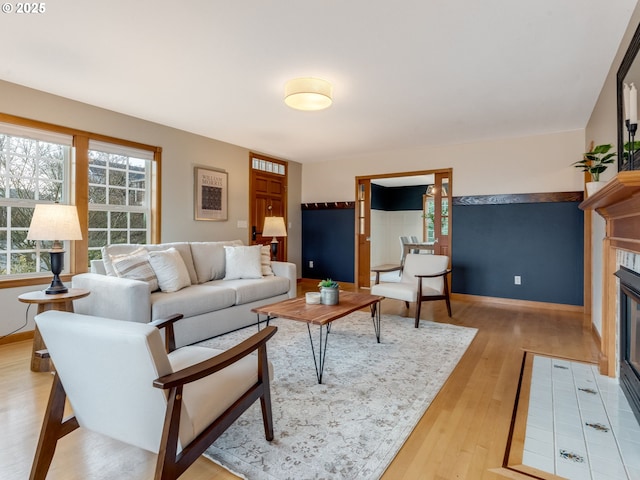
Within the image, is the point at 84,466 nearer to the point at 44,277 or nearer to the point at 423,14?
the point at 44,277

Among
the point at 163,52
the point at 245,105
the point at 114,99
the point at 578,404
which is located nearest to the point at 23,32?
the point at 163,52

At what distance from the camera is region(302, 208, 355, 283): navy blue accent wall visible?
21.2 feet

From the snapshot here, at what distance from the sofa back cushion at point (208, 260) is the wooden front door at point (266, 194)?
172 cm

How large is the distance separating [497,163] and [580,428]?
403cm

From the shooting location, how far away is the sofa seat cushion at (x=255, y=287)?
3.65 m

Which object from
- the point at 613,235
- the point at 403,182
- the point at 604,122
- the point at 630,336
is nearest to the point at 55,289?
the point at 630,336

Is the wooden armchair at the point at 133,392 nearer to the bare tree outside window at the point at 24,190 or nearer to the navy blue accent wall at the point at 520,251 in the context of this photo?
the bare tree outside window at the point at 24,190

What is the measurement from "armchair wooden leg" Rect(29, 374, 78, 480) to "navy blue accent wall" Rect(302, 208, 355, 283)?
531cm

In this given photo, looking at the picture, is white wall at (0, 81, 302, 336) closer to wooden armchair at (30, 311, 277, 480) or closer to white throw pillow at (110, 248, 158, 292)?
white throw pillow at (110, 248, 158, 292)

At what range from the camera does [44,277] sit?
3.49 metres

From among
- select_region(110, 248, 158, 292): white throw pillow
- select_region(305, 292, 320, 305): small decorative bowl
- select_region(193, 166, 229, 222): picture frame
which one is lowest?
select_region(305, 292, 320, 305): small decorative bowl

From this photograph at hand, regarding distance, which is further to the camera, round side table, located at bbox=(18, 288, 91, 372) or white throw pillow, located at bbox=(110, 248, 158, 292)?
white throw pillow, located at bbox=(110, 248, 158, 292)

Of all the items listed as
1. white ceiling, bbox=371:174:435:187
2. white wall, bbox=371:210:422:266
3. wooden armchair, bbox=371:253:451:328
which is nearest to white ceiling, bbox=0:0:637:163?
wooden armchair, bbox=371:253:451:328

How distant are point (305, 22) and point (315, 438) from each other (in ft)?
8.03
